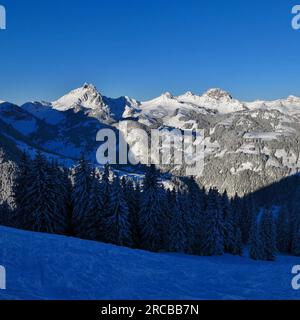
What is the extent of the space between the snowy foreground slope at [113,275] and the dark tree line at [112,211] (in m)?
18.7

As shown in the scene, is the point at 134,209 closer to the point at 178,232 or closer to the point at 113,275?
the point at 178,232

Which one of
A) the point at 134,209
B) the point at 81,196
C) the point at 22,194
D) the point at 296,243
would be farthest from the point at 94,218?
the point at 296,243

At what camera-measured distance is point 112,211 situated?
49.0m

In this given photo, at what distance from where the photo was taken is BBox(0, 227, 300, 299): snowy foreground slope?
19.3m

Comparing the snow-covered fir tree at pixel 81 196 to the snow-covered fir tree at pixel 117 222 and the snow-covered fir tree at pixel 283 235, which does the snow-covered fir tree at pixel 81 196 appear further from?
the snow-covered fir tree at pixel 283 235

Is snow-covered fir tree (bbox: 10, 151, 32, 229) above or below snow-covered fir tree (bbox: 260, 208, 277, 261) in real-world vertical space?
above

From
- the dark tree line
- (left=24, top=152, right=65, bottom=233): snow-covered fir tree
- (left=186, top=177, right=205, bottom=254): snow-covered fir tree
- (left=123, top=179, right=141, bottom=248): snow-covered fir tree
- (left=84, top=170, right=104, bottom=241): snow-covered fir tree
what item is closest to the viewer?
(left=24, top=152, right=65, bottom=233): snow-covered fir tree

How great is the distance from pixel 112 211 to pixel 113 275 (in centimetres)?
2659

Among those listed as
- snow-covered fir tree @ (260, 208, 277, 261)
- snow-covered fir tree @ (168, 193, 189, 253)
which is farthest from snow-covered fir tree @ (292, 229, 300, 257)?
snow-covered fir tree @ (168, 193, 189, 253)

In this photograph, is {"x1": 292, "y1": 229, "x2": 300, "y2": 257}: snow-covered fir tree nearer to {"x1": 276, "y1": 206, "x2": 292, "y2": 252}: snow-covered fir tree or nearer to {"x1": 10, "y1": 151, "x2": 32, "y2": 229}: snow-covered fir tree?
{"x1": 276, "y1": 206, "x2": 292, "y2": 252}: snow-covered fir tree

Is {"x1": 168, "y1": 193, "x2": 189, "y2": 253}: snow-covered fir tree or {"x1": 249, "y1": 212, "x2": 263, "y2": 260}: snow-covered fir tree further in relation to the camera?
{"x1": 249, "y1": 212, "x2": 263, "y2": 260}: snow-covered fir tree

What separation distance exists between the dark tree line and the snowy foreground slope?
18.7 m
